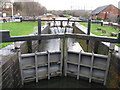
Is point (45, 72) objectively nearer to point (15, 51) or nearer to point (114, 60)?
point (15, 51)

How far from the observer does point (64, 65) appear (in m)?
6.20

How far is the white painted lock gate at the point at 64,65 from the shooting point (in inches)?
215

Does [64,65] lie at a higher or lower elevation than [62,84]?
higher

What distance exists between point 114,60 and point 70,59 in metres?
2.12

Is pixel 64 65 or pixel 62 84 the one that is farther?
pixel 64 65

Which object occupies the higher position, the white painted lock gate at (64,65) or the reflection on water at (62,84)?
the white painted lock gate at (64,65)

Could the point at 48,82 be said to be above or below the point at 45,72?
below

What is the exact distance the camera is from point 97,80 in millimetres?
5707

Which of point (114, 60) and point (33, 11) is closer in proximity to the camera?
point (114, 60)

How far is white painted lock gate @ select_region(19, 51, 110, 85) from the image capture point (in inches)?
215

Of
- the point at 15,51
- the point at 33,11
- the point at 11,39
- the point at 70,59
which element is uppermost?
the point at 33,11

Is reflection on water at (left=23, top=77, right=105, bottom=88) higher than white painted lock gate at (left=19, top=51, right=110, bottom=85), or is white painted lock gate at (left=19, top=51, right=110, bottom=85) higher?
white painted lock gate at (left=19, top=51, right=110, bottom=85)

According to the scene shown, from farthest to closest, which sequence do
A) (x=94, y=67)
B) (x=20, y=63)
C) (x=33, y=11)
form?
(x=33, y=11) < (x=94, y=67) < (x=20, y=63)

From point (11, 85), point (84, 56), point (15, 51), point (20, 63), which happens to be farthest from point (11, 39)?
point (84, 56)
